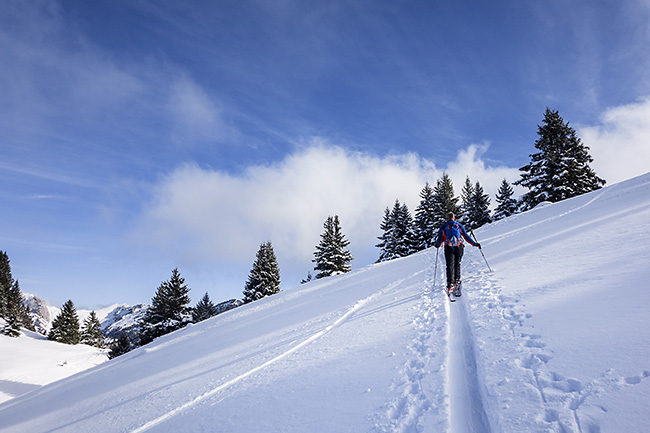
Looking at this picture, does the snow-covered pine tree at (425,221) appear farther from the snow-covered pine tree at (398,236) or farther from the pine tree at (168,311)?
the pine tree at (168,311)

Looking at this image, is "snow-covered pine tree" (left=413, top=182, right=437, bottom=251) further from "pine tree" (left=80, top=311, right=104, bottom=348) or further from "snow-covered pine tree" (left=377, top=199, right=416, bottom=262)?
"pine tree" (left=80, top=311, right=104, bottom=348)

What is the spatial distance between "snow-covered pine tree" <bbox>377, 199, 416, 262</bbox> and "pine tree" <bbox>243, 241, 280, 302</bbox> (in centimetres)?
1406

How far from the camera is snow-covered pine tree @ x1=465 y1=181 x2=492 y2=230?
124 feet

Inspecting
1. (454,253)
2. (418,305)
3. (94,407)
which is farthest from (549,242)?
(94,407)

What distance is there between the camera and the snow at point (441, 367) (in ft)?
9.34

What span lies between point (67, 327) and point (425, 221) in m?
56.9

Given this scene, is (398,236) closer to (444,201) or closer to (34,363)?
(444,201)

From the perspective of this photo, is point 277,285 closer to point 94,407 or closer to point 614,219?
point 94,407

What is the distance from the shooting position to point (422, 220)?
119 feet

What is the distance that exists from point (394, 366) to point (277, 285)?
110 ft

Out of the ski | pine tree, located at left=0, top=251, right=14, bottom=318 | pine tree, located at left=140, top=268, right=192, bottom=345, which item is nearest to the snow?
the ski

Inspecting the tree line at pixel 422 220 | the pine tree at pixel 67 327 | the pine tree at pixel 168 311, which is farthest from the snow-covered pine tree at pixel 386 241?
the pine tree at pixel 67 327

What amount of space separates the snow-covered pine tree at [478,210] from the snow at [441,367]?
30.9m

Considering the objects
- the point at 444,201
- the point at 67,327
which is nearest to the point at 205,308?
the point at 67,327
